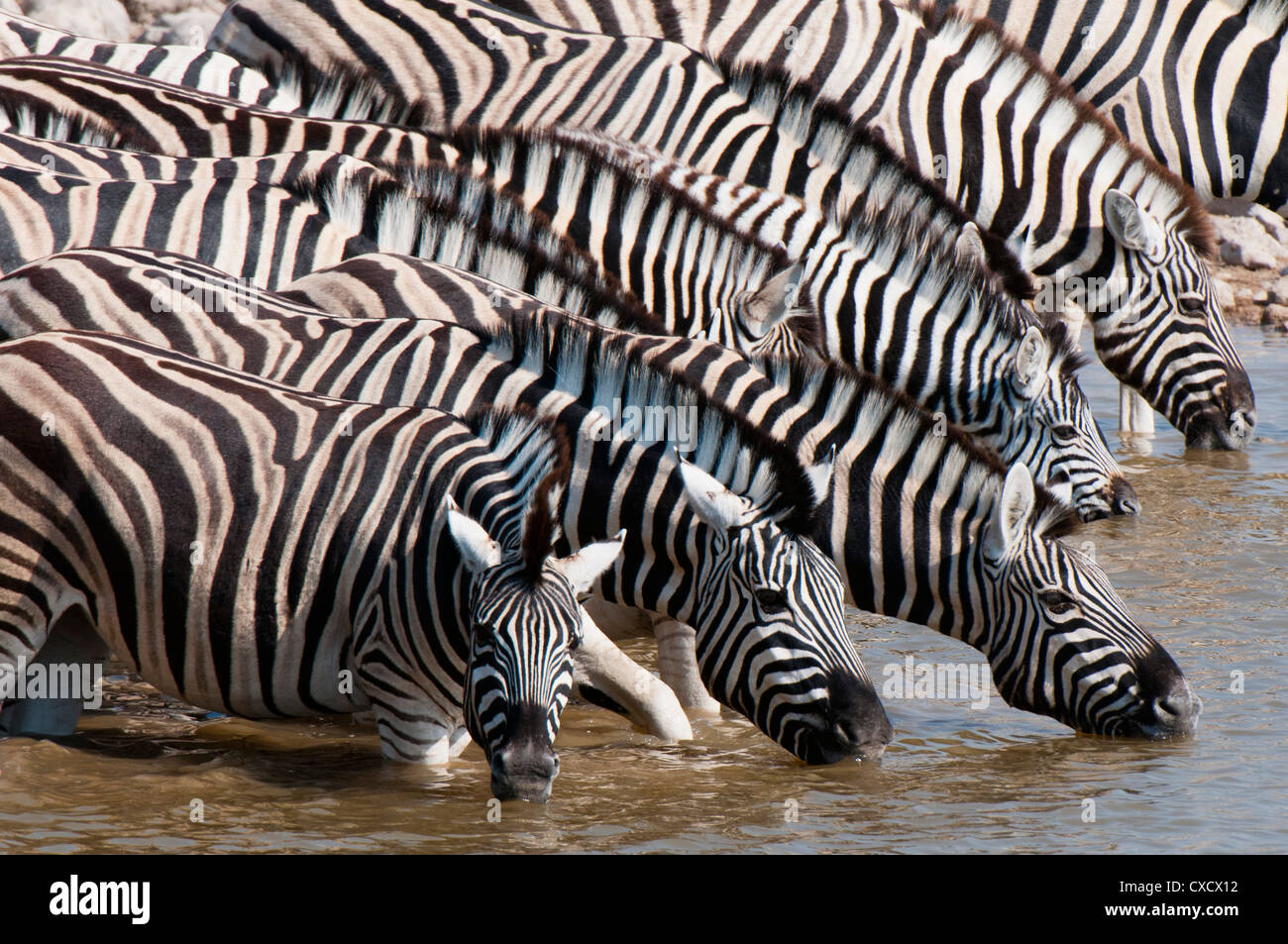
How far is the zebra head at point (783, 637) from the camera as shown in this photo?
22.9 ft

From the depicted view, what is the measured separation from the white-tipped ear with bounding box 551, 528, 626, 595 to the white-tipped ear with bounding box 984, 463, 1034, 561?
187 centimetres

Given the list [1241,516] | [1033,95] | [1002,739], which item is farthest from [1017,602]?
[1033,95]

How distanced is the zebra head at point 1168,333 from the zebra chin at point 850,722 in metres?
5.19

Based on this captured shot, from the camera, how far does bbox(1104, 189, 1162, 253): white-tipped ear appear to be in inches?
437

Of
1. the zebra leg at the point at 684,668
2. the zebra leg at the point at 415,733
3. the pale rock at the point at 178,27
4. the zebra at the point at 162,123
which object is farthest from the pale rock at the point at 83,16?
the zebra leg at the point at 415,733

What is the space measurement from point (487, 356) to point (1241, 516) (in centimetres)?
582

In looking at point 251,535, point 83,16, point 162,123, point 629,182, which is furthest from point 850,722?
point 83,16

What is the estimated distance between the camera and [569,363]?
7.61m

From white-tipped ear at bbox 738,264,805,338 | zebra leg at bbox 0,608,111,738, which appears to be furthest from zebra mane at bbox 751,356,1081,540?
zebra leg at bbox 0,608,111,738

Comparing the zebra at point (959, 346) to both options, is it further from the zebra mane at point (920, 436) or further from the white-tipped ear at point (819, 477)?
the white-tipped ear at point (819, 477)

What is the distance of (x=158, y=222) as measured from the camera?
357 inches

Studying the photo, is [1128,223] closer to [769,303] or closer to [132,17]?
[769,303]

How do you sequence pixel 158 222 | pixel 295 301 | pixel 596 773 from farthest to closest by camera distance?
pixel 158 222 → pixel 295 301 → pixel 596 773

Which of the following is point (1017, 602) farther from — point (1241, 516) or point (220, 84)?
point (220, 84)
